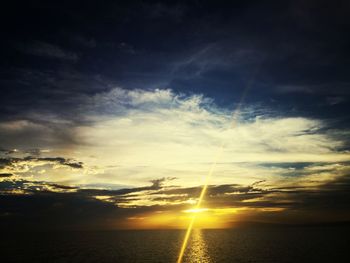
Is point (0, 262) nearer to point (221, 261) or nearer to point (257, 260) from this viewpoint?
point (221, 261)

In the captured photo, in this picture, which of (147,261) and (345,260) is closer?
(345,260)

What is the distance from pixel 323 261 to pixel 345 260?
770 centimetres

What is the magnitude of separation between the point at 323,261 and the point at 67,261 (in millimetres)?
93988

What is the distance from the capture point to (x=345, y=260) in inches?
4038

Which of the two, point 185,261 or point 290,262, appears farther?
point 185,261

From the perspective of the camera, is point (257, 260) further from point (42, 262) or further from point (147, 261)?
point (42, 262)

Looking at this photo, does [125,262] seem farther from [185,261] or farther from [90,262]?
[185,261]

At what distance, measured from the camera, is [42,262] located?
109188 millimetres

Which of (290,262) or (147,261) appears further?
(147,261)

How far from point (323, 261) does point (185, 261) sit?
49.8m

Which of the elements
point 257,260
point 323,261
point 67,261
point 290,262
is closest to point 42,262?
point 67,261

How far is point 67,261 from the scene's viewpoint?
111 m

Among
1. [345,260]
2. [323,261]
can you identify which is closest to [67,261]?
[323,261]

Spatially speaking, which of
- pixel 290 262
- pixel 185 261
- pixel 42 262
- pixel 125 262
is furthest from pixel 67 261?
pixel 290 262
